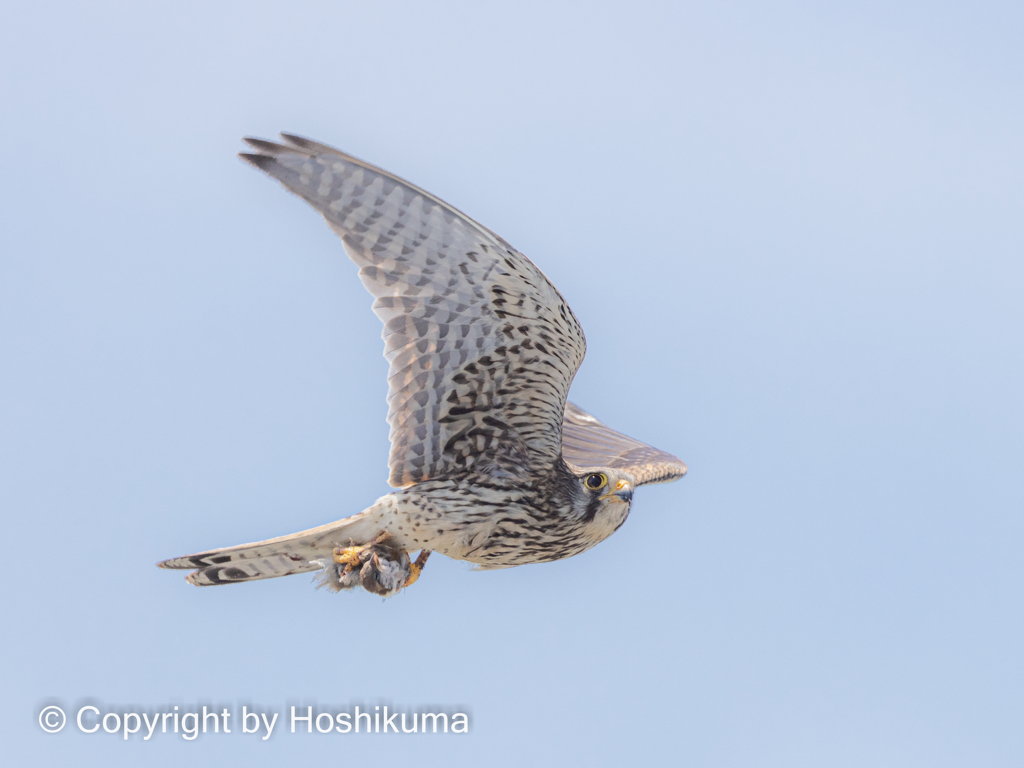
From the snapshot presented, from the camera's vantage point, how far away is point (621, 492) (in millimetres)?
8406

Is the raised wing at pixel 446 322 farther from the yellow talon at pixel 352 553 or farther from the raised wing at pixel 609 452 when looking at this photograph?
the raised wing at pixel 609 452

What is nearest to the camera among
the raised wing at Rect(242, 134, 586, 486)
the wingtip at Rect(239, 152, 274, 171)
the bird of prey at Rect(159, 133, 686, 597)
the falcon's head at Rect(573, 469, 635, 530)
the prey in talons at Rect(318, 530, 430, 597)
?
the wingtip at Rect(239, 152, 274, 171)

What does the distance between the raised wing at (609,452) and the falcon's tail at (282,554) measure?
8.22 ft

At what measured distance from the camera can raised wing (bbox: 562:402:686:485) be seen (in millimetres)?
10010

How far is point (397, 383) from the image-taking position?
7.94 m

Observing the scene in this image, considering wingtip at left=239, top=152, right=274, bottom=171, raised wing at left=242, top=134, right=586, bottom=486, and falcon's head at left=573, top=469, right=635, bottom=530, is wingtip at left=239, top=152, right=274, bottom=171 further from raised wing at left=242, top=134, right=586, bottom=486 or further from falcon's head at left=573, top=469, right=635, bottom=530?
falcon's head at left=573, top=469, right=635, bottom=530

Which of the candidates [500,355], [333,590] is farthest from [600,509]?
[333,590]

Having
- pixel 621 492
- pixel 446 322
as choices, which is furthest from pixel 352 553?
pixel 621 492

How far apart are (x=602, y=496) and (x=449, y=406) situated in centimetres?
127

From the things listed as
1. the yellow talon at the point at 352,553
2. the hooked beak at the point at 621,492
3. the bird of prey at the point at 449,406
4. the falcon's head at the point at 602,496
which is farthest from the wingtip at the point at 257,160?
the hooked beak at the point at 621,492

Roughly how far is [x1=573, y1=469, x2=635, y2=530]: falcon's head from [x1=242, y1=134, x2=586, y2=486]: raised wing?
0.33 metres

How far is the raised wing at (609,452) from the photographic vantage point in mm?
10010

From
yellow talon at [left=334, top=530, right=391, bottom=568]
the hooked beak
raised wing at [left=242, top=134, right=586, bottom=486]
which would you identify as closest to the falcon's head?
the hooked beak

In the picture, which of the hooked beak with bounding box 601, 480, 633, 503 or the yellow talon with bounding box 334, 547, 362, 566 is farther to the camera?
the hooked beak with bounding box 601, 480, 633, 503
